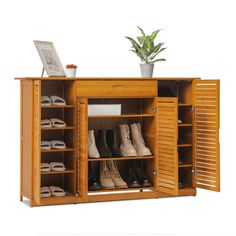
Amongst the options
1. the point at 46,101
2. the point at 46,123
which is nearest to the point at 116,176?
the point at 46,123

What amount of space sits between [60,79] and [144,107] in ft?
4.49

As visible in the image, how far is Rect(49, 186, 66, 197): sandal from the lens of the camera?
8164mm

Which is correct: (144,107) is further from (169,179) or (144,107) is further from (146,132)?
(169,179)

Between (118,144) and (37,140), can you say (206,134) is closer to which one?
(118,144)

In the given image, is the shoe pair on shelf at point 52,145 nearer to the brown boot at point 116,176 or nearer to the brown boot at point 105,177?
the brown boot at point 105,177

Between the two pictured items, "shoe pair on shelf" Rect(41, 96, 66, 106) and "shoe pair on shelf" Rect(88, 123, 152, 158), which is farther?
"shoe pair on shelf" Rect(88, 123, 152, 158)

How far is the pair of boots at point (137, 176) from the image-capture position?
343 inches

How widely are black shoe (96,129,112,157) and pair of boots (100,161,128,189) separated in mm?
347

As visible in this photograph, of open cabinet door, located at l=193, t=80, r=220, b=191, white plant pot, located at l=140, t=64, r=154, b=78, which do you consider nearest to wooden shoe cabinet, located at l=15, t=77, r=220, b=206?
open cabinet door, located at l=193, t=80, r=220, b=191

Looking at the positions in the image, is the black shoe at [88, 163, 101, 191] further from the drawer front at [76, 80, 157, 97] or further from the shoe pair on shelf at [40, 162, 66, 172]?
the drawer front at [76, 80, 157, 97]

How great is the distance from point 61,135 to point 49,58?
100cm

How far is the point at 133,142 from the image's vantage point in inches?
346

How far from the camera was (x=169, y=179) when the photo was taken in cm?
834

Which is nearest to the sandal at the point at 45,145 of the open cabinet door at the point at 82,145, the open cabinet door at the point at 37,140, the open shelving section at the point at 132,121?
the open cabinet door at the point at 37,140
